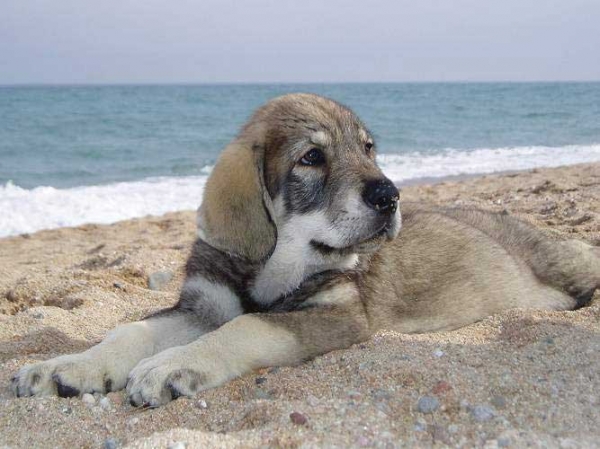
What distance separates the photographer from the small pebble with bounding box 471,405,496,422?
2.88 metres

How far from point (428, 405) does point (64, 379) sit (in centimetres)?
173

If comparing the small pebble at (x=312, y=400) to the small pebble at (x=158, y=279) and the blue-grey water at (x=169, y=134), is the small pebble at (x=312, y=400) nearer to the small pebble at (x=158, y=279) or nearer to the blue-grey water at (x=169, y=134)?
the small pebble at (x=158, y=279)

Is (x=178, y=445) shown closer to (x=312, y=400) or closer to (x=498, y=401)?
(x=312, y=400)

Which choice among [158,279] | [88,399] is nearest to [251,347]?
[88,399]

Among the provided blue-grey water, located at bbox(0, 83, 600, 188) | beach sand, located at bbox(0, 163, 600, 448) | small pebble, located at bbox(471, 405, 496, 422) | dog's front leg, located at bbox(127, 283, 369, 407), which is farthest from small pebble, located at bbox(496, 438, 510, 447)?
blue-grey water, located at bbox(0, 83, 600, 188)

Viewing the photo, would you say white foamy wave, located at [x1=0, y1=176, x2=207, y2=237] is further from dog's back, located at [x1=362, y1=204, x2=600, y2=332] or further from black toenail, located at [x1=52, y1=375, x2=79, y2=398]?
black toenail, located at [x1=52, y1=375, x2=79, y2=398]

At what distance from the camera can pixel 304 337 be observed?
11.8 ft

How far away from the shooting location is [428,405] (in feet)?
9.87

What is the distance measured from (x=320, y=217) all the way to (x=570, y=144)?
1856cm

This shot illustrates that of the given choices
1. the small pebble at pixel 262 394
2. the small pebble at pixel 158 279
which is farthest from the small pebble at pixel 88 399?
the small pebble at pixel 158 279

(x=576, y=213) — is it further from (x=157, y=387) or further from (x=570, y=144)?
(x=570, y=144)

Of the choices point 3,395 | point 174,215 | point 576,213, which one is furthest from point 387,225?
point 174,215

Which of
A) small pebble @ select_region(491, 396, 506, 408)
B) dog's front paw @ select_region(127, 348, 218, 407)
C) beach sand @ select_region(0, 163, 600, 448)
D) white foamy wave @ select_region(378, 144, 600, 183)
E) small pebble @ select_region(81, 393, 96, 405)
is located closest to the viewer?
beach sand @ select_region(0, 163, 600, 448)

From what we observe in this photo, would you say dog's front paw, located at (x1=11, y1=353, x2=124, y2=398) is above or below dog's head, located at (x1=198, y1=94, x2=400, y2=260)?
below
